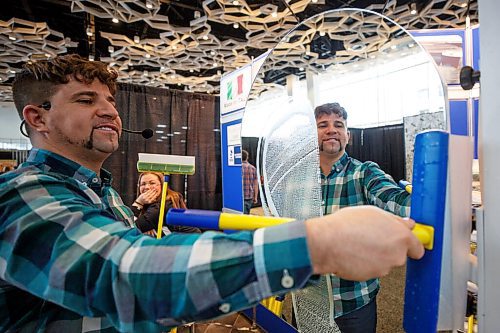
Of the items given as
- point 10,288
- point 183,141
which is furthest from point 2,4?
point 10,288

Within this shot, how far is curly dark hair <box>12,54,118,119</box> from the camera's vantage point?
44.1 inches

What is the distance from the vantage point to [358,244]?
0.43 meters

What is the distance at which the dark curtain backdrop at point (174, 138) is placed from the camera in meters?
4.53

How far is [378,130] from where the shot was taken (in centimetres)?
83

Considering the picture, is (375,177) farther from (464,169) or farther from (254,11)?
(254,11)

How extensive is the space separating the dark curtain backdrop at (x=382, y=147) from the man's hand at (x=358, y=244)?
0.35 metres

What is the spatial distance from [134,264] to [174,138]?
15.6ft

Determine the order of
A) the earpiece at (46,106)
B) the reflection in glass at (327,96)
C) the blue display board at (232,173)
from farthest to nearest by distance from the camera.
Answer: the blue display board at (232,173) → the earpiece at (46,106) → the reflection in glass at (327,96)

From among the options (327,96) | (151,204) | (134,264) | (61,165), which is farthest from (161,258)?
(151,204)

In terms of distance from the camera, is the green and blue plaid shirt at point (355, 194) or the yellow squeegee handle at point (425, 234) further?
the green and blue plaid shirt at point (355, 194)

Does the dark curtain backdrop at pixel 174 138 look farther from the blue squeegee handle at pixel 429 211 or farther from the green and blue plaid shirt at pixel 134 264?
the blue squeegee handle at pixel 429 211

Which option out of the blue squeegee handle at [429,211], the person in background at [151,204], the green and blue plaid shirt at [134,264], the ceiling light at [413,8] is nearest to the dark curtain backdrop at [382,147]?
the blue squeegee handle at [429,211]

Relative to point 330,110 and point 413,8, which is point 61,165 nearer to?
point 330,110

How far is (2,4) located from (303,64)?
19.2 feet
